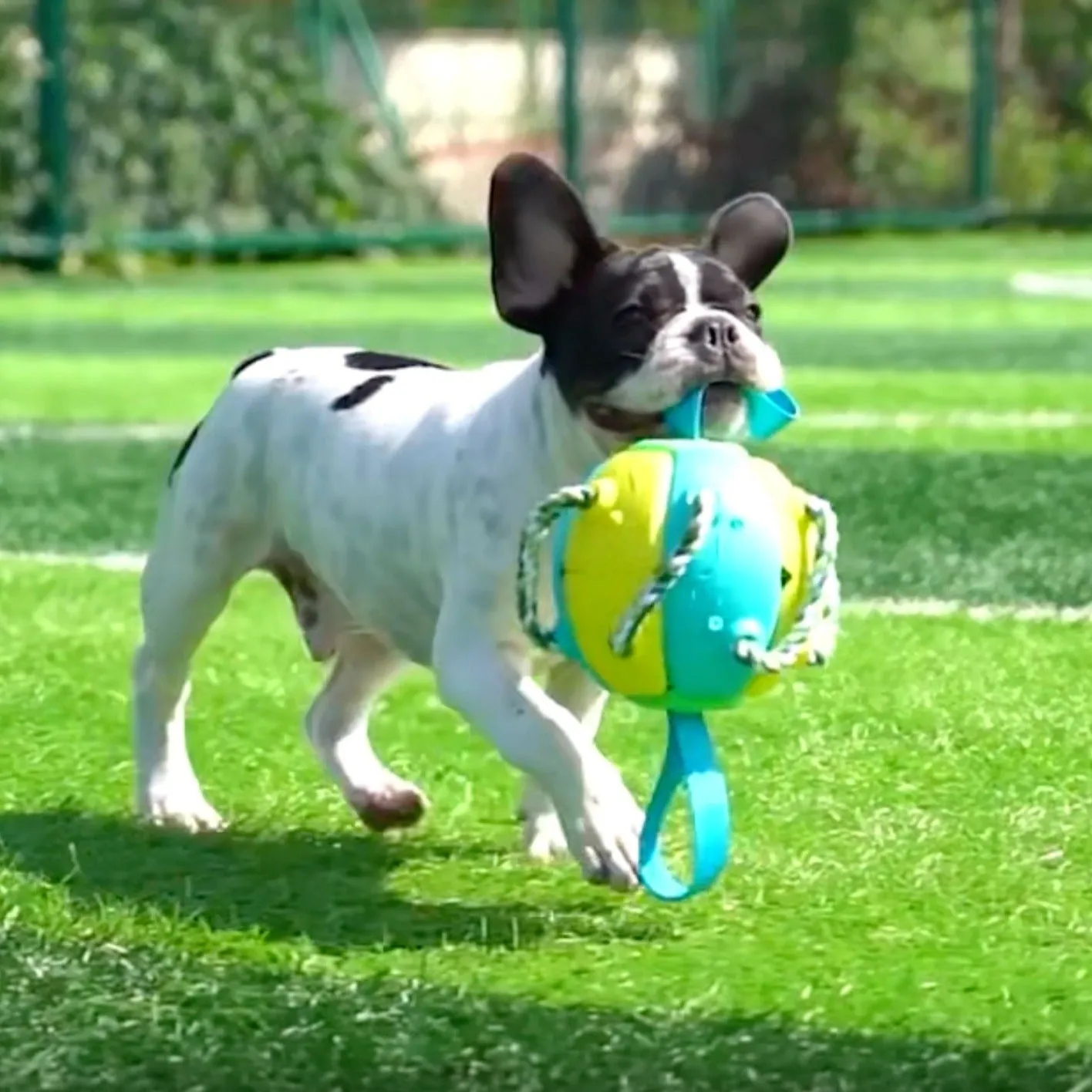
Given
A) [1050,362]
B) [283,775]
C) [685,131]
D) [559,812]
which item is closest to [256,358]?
[283,775]

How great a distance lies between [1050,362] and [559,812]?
734cm

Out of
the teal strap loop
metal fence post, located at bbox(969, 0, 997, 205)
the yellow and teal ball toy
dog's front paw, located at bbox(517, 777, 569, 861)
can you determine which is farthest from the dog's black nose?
metal fence post, located at bbox(969, 0, 997, 205)

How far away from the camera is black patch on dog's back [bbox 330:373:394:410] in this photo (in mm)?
3830

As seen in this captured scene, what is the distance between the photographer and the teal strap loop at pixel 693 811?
119 inches

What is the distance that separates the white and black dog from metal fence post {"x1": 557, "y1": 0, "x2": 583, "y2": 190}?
15.0 meters

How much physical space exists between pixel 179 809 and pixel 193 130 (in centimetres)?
1453

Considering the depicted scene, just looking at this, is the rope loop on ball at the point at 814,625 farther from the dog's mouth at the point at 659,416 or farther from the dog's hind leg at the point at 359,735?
the dog's hind leg at the point at 359,735

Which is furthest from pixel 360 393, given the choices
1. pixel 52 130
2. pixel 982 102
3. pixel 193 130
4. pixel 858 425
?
pixel 982 102

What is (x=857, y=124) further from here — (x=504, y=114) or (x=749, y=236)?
(x=749, y=236)

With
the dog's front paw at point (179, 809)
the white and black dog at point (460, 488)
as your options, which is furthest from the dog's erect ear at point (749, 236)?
the dog's front paw at point (179, 809)

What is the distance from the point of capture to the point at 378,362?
158 inches

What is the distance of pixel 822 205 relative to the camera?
21.2 metres

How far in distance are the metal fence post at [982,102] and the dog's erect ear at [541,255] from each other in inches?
693

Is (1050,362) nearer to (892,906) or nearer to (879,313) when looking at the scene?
(879,313)
